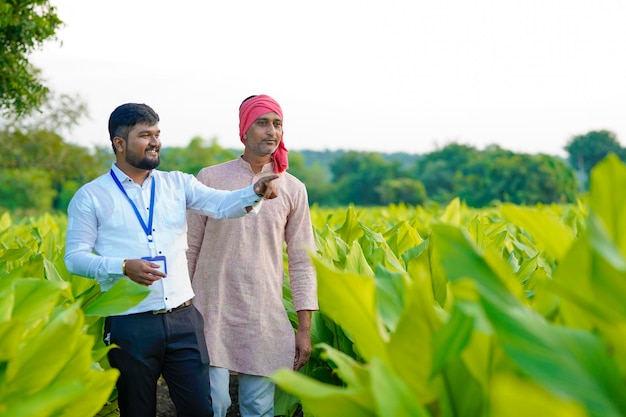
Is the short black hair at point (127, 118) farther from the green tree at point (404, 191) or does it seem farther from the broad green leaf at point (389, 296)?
the green tree at point (404, 191)

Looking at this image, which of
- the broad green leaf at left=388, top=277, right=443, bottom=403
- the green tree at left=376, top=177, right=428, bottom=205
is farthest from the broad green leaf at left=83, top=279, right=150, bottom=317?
the green tree at left=376, top=177, right=428, bottom=205

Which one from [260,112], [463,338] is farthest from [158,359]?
[463,338]

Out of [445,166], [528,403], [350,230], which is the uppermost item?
[528,403]

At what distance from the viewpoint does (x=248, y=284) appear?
3.52 metres

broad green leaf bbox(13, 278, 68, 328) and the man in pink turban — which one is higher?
broad green leaf bbox(13, 278, 68, 328)

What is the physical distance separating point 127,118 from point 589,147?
9980cm

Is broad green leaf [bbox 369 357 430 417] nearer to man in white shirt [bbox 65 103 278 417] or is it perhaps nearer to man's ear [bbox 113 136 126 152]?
man in white shirt [bbox 65 103 278 417]

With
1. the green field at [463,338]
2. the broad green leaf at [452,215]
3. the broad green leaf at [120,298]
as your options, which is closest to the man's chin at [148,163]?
the broad green leaf at [120,298]

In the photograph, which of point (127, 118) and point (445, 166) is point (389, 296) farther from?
point (445, 166)

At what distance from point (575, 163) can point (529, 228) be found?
10286 centimetres

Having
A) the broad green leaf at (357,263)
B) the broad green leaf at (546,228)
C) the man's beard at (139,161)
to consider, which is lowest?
the broad green leaf at (357,263)

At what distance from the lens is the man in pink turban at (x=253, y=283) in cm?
349

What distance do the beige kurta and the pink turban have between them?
97 mm

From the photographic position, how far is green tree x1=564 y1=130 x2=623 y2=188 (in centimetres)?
9475
